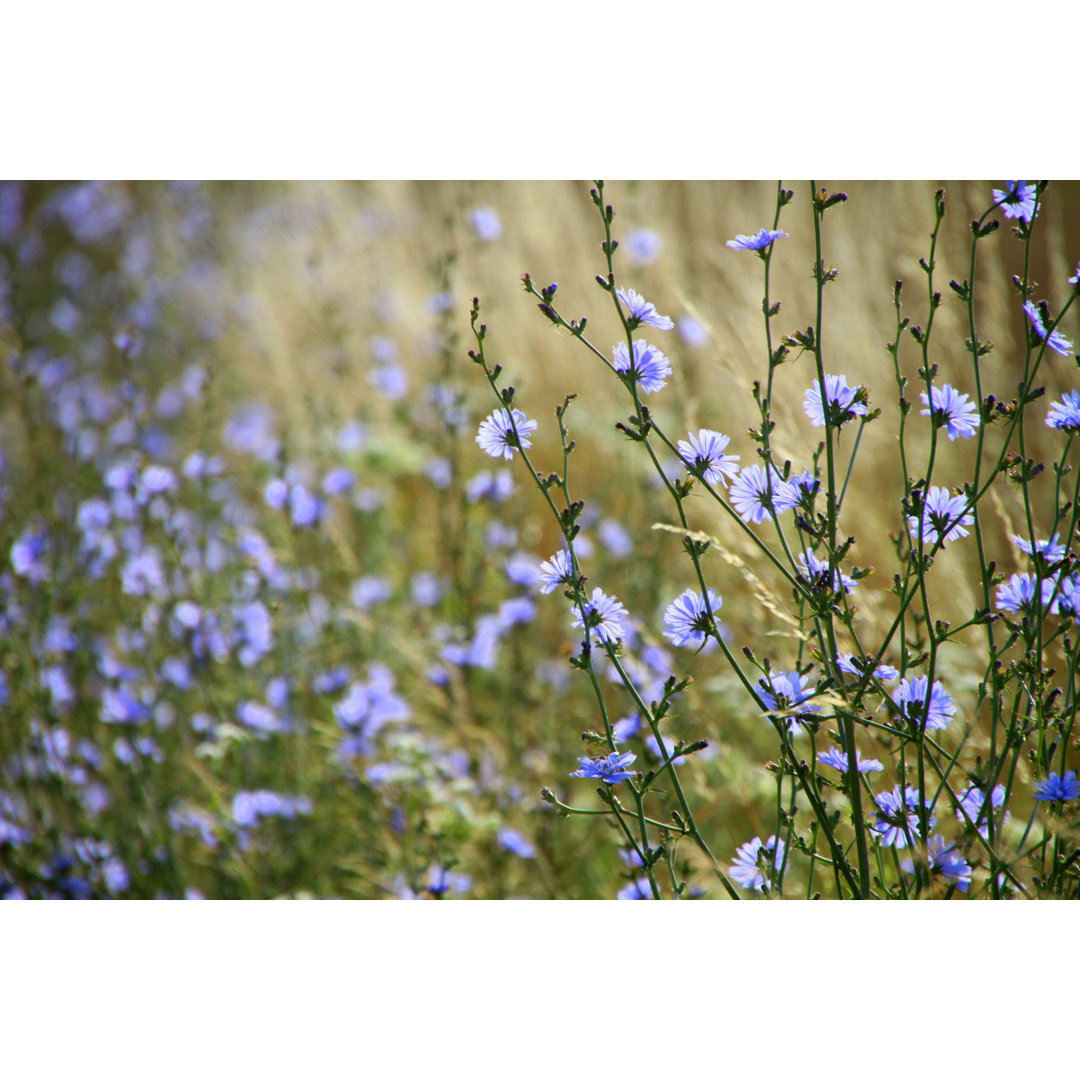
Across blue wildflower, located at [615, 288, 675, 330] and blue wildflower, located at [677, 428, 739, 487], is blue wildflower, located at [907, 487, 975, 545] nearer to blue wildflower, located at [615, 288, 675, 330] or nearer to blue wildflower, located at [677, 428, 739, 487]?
blue wildflower, located at [677, 428, 739, 487]

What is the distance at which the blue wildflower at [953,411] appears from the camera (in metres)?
0.96

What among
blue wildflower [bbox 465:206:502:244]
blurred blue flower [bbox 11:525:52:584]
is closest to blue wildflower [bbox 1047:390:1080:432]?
blue wildflower [bbox 465:206:502:244]

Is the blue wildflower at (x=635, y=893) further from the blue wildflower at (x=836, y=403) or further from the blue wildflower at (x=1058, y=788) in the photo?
the blue wildflower at (x=836, y=403)

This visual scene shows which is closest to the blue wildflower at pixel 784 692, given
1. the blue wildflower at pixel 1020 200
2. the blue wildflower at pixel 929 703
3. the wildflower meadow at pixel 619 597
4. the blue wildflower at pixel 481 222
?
the wildflower meadow at pixel 619 597

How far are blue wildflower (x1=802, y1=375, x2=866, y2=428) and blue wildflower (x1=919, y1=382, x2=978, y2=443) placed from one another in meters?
0.08

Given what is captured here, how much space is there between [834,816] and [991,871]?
20cm

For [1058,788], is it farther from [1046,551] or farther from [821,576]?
[821,576]

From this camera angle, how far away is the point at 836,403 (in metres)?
0.92

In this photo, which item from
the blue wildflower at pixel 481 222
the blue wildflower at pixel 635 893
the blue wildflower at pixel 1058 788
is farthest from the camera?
the blue wildflower at pixel 481 222

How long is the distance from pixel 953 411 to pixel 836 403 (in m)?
0.15

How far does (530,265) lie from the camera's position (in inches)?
104

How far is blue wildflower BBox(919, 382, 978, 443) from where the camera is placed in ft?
3.15

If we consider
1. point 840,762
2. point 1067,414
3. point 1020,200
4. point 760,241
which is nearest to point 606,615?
point 840,762
